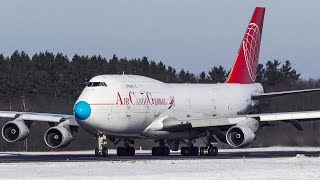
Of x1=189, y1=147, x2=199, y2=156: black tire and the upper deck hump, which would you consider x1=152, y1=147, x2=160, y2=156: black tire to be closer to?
x1=189, y1=147, x2=199, y2=156: black tire

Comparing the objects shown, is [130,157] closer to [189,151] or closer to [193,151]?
[189,151]

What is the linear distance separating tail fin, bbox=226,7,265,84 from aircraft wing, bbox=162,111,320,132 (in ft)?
29.5

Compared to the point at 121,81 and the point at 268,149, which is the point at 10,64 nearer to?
the point at 268,149

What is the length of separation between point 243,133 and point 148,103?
633cm

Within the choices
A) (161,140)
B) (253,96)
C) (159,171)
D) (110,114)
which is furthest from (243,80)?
(159,171)

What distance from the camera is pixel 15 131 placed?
53.5m

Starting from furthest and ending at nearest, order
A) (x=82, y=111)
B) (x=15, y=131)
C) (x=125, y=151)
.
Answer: (x=125, y=151), (x=15, y=131), (x=82, y=111)

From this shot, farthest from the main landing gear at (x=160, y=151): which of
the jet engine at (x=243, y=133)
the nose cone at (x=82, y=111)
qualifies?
the nose cone at (x=82, y=111)

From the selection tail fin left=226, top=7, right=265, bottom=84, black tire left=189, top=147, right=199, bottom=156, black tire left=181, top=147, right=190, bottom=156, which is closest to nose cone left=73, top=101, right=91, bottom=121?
black tire left=181, top=147, right=190, bottom=156

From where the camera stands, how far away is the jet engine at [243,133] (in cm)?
5081

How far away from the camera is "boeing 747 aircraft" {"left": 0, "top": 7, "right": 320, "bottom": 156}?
51.2 meters

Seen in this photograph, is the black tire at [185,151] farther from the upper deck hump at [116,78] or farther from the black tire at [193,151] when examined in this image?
the upper deck hump at [116,78]

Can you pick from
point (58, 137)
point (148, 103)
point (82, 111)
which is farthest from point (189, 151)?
point (82, 111)

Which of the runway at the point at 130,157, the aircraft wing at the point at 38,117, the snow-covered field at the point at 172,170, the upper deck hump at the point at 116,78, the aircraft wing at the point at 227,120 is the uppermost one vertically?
the upper deck hump at the point at 116,78
